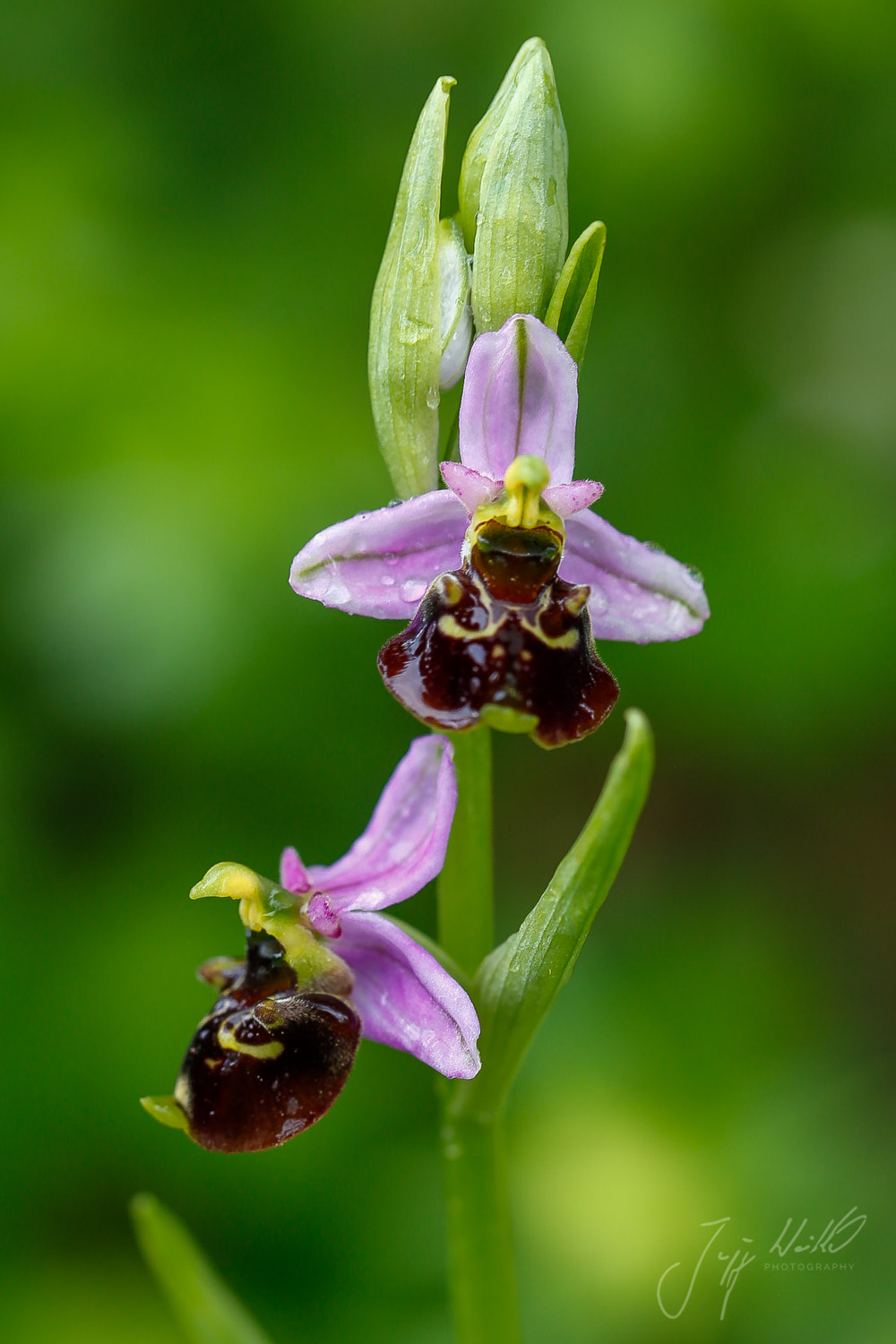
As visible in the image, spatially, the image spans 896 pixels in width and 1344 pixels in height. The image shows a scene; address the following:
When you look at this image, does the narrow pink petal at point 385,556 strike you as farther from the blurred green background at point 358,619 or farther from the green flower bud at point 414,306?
the blurred green background at point 358,619

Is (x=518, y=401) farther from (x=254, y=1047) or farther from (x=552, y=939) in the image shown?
(x=254, y=1047)

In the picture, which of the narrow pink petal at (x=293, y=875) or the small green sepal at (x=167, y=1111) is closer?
the small green sepal at (x=167, y=1111)

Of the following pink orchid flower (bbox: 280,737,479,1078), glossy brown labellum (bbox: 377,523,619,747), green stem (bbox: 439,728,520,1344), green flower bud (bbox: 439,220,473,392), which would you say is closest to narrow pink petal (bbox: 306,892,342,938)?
pink orchid flower (bbox: 280,737,479,1078)

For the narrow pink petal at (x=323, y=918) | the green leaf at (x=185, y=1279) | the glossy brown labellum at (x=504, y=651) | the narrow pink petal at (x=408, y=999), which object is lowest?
the green leaf at (x=185, y=1279)

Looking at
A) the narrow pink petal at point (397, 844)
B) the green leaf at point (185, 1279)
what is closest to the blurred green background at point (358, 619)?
the green leaf at point (185, 1279)

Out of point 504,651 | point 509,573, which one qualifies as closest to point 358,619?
point 509,573

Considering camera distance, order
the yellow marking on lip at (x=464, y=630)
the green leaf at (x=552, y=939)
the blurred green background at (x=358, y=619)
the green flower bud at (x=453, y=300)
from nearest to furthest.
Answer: the green leaf at (x=552, y=939) < the yellow marking on lip at (x=464, y=630) < the green flower bud at (x=453, y=300) < the blurred green background at (x=358, y=619)

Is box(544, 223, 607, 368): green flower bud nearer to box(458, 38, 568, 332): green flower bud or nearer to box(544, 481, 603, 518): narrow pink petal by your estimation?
box(458, 38, 568, 332): green flower bud
